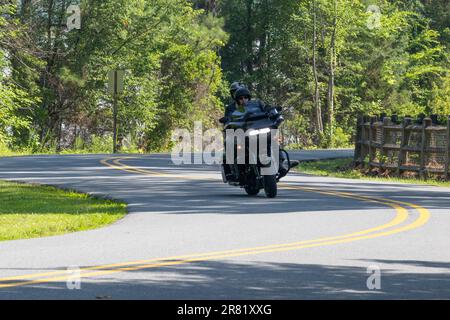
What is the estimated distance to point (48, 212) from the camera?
1828 cm

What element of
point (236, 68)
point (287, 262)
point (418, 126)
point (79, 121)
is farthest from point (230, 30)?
point (287, 262)

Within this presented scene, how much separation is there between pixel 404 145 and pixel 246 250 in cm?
2029

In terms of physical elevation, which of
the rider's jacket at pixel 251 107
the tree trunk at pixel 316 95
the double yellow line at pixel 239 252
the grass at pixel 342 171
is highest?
the tree trunk at pixel 316 95

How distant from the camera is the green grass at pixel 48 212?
15.7m

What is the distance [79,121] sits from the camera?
58719 millimetres

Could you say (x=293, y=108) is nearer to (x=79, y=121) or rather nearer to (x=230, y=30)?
(x=230, y=30)

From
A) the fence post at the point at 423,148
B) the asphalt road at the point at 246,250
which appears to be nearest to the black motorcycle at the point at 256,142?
the asphalt road at the point at 246,250

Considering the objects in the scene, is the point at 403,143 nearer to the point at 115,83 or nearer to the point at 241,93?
the point at 241,93

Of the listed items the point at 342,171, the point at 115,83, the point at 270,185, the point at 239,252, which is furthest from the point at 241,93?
the point at 115,83

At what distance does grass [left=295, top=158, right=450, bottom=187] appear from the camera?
30.4m

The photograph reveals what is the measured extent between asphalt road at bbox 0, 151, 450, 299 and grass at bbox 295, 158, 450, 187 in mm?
7805

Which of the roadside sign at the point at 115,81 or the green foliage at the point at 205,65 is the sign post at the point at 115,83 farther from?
the green foliage at the point at 205,65

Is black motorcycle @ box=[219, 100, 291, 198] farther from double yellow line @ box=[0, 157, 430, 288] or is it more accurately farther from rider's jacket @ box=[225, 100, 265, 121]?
double yellow line @ box=[0, 157, 430, 288]

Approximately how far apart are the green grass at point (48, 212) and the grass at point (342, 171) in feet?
34.4
